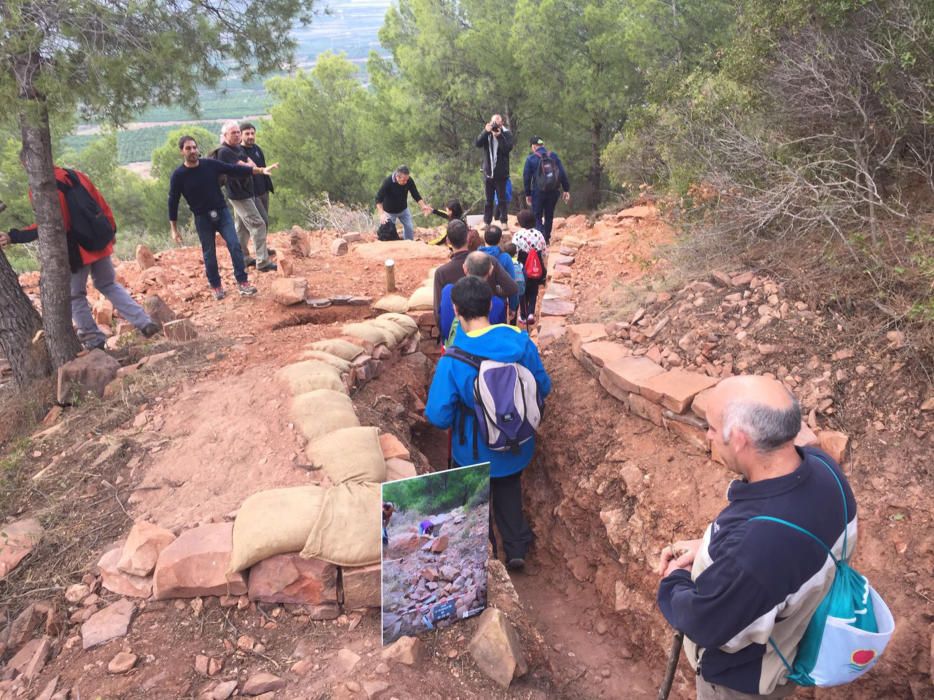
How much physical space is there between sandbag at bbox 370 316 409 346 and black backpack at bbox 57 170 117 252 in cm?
242

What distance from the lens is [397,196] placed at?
809cm

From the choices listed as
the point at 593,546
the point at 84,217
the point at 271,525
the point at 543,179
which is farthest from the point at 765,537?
the point at 543,179

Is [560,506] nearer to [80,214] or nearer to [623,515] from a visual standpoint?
[623,515]

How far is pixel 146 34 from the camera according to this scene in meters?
4.23

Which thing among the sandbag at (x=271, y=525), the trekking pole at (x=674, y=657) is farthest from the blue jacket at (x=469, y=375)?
the trekking pole at (x=674, y=657)

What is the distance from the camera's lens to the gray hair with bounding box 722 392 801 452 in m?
1.73

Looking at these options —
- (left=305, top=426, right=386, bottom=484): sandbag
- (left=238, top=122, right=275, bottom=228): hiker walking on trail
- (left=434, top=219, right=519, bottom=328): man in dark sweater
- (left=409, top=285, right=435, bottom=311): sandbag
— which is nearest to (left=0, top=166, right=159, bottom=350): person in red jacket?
(left=238, top=122, right=275, bottom=228): hiker walking on trail

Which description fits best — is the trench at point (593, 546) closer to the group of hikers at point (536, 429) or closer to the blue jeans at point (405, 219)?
the group of hikers at point (536, 429)

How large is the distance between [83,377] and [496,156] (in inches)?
225

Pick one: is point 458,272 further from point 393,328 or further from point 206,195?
point 206,195

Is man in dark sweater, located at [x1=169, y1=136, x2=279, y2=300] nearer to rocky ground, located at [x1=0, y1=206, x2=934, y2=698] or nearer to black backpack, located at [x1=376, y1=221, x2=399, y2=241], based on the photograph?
rocky ground, located at [x1=0, y1=206, x2=934, y2=698]

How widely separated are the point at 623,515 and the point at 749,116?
385 cm

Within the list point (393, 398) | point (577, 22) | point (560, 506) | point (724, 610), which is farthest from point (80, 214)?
point (577, 22)

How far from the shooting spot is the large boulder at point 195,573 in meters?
2.78
